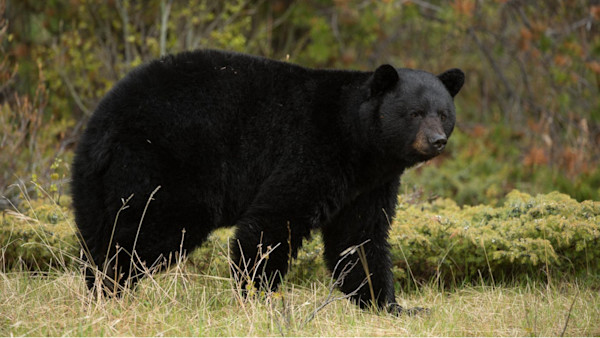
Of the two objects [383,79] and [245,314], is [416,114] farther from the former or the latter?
[245,314]

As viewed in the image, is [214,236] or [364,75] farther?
[214,236]

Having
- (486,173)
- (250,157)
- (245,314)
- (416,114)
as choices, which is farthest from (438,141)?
(486,173)

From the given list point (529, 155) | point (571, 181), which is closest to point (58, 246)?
point (571, 181)

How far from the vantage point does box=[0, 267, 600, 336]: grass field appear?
3752mm

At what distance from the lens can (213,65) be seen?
4.70 meters

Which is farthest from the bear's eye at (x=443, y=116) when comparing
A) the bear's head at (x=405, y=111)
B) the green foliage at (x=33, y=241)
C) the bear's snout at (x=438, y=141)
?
the green foliage at (x=33, y=241)

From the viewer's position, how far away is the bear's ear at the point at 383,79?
174 inches

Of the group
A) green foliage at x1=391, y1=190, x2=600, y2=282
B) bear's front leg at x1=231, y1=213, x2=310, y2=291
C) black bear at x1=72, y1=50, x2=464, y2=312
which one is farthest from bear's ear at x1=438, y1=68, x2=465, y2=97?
bear's front leg at x1=231, y1=213, x2=310, y2=291

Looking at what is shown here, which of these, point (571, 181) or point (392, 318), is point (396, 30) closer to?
point (571, 181)

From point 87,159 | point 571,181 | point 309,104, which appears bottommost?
point 571,181

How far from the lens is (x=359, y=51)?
1291 cm

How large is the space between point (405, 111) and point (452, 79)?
50cm

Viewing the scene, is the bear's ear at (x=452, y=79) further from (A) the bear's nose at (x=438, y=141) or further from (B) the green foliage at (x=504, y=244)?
(B) the green foliage at (x=504, y=244)

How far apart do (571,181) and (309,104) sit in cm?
568
